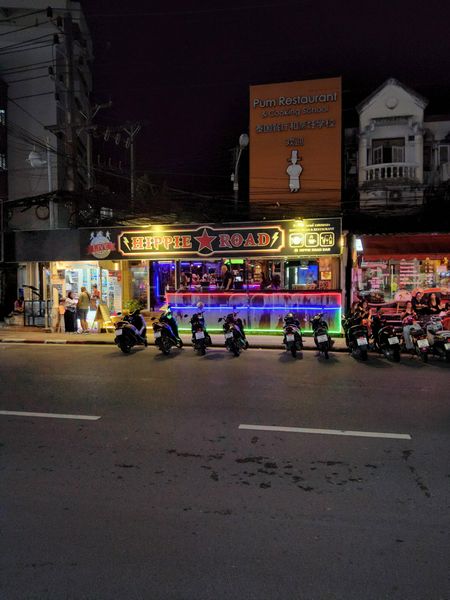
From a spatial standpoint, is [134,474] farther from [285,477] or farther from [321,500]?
[321,500]

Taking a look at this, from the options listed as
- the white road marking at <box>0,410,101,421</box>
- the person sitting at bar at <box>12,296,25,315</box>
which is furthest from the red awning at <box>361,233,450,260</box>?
the person sitting at bar at <box>12,296,25,315</box>

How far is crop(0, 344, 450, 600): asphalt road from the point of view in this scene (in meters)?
3.07

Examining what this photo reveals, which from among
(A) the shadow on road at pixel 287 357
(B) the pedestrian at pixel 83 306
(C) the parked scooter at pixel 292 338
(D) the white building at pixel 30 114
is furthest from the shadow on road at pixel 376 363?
(D) the white building at pixel 30 114

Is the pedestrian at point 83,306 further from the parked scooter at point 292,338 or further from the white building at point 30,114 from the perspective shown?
the white building at point 30,114

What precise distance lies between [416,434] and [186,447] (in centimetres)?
285

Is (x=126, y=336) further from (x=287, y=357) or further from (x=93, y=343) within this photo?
(x=287, y=357)

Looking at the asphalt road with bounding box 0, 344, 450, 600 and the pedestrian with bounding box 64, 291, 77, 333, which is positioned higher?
the pedestrian with bounding box 64, 291, 77, 333

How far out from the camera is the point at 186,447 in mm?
5539

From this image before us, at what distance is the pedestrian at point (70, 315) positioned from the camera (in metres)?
18.4

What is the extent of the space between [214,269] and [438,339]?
1220 centimetres

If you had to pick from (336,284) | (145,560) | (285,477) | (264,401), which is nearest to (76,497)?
(145,560)

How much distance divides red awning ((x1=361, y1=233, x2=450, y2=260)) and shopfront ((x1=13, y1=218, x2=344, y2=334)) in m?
1.40

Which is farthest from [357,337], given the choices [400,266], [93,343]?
[400,266]

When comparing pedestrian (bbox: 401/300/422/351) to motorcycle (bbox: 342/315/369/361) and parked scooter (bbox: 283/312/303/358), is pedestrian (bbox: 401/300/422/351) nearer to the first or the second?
motorcycle (bbox: 342/315/369/361)
